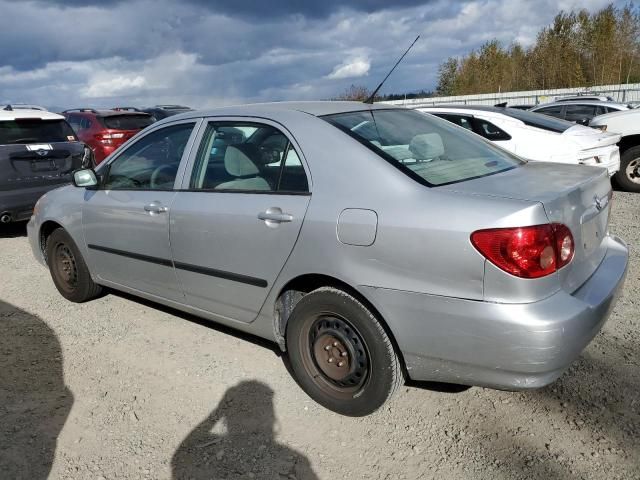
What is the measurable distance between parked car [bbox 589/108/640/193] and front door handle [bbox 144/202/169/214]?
752 cm

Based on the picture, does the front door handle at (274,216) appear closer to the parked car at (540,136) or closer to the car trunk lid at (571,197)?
the car trunk lid at (571,197)

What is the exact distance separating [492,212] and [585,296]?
64cm

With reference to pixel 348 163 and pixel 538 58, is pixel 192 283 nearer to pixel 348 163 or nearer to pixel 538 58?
pixel 348 163

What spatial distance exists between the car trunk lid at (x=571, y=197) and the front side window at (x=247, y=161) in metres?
0.91

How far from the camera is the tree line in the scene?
1542 inches

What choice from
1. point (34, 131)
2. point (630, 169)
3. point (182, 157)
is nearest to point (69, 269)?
point (182, 157)

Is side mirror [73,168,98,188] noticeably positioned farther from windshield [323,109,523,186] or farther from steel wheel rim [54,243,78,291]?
windshield [323,109,523,186]

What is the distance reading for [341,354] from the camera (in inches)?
107

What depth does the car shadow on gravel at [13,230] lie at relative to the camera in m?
7.40

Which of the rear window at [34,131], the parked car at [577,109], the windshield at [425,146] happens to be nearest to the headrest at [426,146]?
the windshield at [425,146]

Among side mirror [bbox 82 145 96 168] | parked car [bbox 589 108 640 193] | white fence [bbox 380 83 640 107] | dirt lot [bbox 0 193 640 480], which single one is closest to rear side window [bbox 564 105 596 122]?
parked car [bbox 589 108 640 193]

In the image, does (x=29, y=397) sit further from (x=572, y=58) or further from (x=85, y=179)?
(x=572, y=58)

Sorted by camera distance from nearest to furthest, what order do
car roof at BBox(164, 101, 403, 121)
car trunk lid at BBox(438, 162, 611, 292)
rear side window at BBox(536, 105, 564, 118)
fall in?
car trunk lid at BBox(438, 162, 611, 292) < car roof at BBox(164, 101, 403, 121) < rear side window at BBox(536, 105, 564, 118)

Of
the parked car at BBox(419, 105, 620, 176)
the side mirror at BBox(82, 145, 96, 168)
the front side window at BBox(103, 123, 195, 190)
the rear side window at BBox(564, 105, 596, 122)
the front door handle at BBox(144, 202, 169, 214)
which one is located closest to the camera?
the front door handle at BBox(144, 202, 169, 214)
